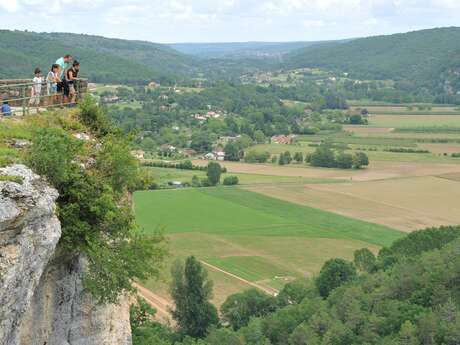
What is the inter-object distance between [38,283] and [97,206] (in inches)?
71.5

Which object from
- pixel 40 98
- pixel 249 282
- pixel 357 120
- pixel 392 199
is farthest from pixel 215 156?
pixel 40 98

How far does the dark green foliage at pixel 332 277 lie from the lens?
169 ft

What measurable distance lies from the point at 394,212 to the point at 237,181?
25.3 m

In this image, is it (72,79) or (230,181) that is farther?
(230,181)

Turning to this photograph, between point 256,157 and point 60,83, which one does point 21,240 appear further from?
point 256,157

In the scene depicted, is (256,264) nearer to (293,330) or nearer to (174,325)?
(174,325)

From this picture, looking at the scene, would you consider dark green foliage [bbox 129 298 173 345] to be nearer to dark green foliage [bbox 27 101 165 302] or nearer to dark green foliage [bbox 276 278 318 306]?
dark green foliage [bbox 27 101 165 302]

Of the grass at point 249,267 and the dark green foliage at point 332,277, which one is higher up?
the dark green foliage at point 332,277

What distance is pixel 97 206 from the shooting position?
13945 mm

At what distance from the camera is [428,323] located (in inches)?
1436

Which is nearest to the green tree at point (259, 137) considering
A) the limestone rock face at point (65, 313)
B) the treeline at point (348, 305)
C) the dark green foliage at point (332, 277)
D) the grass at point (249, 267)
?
the grass at point (249, 267)

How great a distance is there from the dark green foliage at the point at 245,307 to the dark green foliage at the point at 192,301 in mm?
1102

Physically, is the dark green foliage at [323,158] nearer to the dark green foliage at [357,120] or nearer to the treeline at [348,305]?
the treeline at [348,305]

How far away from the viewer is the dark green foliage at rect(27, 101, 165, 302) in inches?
528
